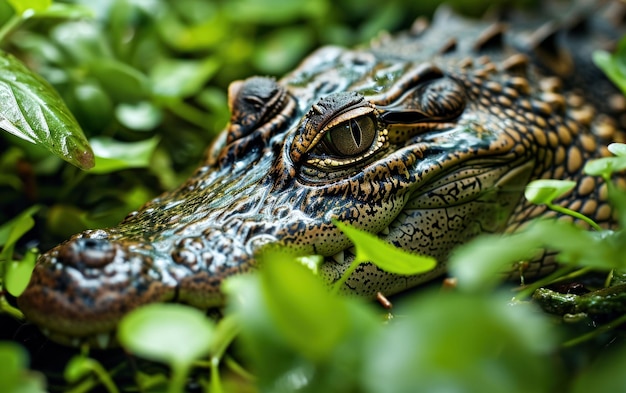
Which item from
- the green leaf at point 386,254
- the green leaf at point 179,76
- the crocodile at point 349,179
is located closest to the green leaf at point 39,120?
the crocodile at point 349,179

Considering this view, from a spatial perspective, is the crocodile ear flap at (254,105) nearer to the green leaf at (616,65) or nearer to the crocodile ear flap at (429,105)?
the crocodile ear flap at (429,105)

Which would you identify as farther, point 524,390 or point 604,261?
point 604,261

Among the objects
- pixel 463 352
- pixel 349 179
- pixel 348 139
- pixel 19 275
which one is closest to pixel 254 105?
pixel 348 139

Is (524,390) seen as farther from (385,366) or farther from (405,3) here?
(405,3)

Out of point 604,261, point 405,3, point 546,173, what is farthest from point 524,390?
point 405,3

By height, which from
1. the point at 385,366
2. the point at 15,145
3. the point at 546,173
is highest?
the point at 385,366

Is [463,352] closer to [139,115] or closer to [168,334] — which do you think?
[168,334]

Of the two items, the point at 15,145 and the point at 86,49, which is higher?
the point at 86,49
